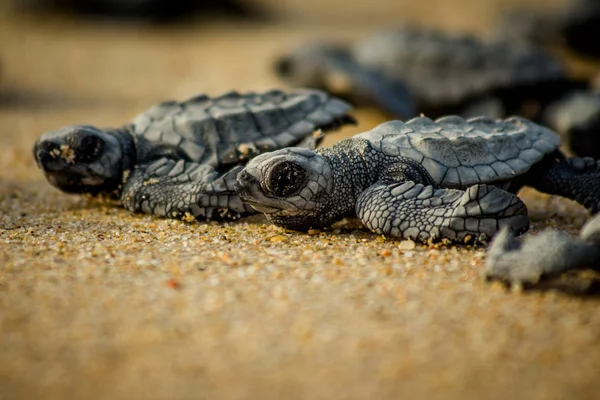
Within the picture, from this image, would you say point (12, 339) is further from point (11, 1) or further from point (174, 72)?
point (11, 1)

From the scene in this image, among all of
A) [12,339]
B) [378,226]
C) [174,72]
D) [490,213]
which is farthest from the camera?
[174,72]

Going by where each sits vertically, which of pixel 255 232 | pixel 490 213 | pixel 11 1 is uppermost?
pixel 11 1

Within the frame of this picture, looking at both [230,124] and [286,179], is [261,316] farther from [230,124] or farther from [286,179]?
[230,124]

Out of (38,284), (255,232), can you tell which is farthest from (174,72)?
(38,284)

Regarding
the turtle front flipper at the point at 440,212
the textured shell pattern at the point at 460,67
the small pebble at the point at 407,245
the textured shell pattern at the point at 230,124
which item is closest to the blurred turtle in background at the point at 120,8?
the textured shell pattern at the point at 460,67

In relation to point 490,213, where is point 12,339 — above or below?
below

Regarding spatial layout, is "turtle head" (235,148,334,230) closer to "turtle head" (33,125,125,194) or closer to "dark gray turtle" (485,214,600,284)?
"dark gray turtle" (485,214,600,284)

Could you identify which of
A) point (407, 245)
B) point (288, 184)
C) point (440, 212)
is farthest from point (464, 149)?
point (288, 184)

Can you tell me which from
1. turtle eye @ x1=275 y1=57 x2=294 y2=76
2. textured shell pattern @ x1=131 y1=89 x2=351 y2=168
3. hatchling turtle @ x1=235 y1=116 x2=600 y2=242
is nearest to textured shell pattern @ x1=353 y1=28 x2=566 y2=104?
turtle eye @ x1=275 y1=57 x2=294 y2=76
